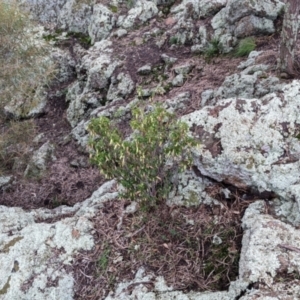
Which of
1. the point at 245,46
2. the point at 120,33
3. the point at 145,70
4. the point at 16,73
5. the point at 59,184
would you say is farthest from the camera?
the point at 120,33

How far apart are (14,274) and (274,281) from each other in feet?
8.01

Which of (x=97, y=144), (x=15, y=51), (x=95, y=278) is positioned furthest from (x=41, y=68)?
(x=95, y=278)

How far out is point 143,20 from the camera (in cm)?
834

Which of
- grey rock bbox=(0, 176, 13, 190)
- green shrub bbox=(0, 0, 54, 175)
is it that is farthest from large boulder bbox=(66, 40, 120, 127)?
grey rock bbox=(0, 176, 13, 190)

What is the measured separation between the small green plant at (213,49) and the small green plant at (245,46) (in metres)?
0.43

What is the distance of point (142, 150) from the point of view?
3.18m

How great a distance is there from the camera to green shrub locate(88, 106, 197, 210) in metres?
3.16

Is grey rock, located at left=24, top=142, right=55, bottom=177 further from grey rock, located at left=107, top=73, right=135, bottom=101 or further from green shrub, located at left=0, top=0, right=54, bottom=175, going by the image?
grey rock, located at left=107, top=73, right=135, bottom=101

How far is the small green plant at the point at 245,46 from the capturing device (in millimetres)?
6273

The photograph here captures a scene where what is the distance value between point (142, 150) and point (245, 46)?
4.00 m

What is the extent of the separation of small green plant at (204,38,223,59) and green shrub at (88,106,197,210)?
12.3ft

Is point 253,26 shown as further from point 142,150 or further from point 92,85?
point 142,150

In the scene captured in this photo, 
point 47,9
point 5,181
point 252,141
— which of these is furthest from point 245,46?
point 47,9

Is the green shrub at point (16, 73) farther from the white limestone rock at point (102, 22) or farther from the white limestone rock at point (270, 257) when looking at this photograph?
the white limestone rock at point (270, 257)
